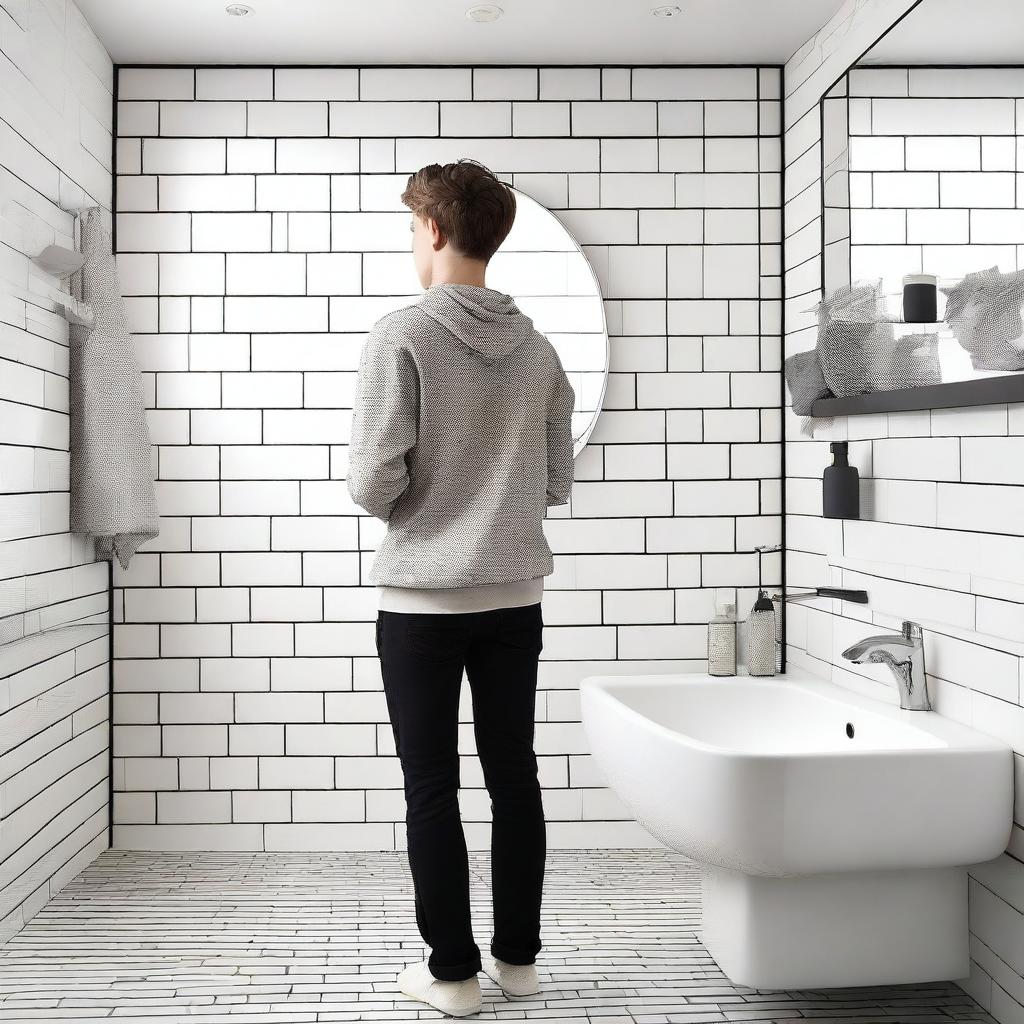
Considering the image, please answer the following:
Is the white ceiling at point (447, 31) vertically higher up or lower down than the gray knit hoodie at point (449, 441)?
higher up

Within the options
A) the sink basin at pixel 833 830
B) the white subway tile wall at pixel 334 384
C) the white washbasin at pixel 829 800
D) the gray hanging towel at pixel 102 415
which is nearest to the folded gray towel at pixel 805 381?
the white subway tile wall at pixel 334 384

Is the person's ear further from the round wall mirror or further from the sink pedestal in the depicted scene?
the sink pedestal

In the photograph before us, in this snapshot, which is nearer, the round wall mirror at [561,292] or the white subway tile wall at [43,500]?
the white subway tile wall at [43,500]

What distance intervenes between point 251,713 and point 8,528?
919 mm

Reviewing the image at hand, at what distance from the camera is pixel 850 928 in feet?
6.23

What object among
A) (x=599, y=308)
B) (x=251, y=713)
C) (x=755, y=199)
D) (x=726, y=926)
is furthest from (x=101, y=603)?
(x=755, y=199)

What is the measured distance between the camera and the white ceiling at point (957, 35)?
1.77 meters

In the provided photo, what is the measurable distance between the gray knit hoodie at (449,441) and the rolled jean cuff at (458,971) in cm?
70

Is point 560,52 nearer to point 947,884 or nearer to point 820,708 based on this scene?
point 820,708

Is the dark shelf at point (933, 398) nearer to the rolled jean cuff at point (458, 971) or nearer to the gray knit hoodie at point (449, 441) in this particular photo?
the gray knit hoodie at point (449, 441)

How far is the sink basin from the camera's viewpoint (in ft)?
5.65

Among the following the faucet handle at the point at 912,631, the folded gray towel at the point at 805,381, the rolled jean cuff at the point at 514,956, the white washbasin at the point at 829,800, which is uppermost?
the folded gray towel at the point at 805,381

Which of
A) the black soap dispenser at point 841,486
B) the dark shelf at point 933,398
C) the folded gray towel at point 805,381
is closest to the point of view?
the dark shelf at point 933,398

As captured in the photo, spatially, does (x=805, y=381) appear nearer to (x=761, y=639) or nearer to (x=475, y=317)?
(x=761, y=639)
